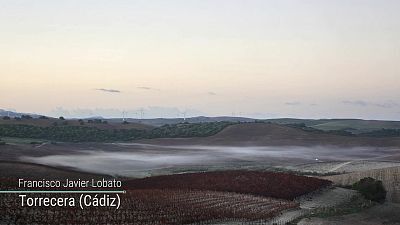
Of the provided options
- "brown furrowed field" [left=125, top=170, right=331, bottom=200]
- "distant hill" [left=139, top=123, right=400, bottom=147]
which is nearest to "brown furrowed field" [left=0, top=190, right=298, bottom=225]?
"brown furrowed field" [left=125, top=170, right=331, bottom=200]

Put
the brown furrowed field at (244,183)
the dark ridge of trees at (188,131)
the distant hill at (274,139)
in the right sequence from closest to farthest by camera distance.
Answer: the brown furrowed field at (244,183) < the distant hill at (274,139) < the dark ridge of trees at (188,131)

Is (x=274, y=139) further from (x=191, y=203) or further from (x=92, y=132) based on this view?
(x=191, y=203)

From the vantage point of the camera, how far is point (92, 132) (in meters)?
132

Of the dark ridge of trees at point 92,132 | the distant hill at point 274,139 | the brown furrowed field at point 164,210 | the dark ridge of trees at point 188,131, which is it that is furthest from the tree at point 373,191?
the dark ridge of trees at point 92,132

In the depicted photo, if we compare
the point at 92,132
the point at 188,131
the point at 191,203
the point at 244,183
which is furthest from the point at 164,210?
the point at 188,131

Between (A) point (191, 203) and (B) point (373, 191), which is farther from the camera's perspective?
(B) point (373, 191)

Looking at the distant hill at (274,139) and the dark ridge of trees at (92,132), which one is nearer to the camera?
the distant hill at (274,139)

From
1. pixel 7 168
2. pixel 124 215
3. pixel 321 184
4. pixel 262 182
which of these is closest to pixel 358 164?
pixel 321 184

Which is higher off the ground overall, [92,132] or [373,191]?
[92,132]

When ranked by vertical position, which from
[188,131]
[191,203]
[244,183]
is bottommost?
[191,203]

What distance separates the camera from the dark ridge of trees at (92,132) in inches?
4653

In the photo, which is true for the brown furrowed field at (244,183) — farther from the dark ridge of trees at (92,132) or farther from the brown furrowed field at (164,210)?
the dark ridge of trees at (92,132)

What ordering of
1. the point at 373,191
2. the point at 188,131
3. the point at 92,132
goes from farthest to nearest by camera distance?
the point at 188,131 → the point at 92,132 → the point at 373,191

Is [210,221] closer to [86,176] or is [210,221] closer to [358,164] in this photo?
[86,176]
